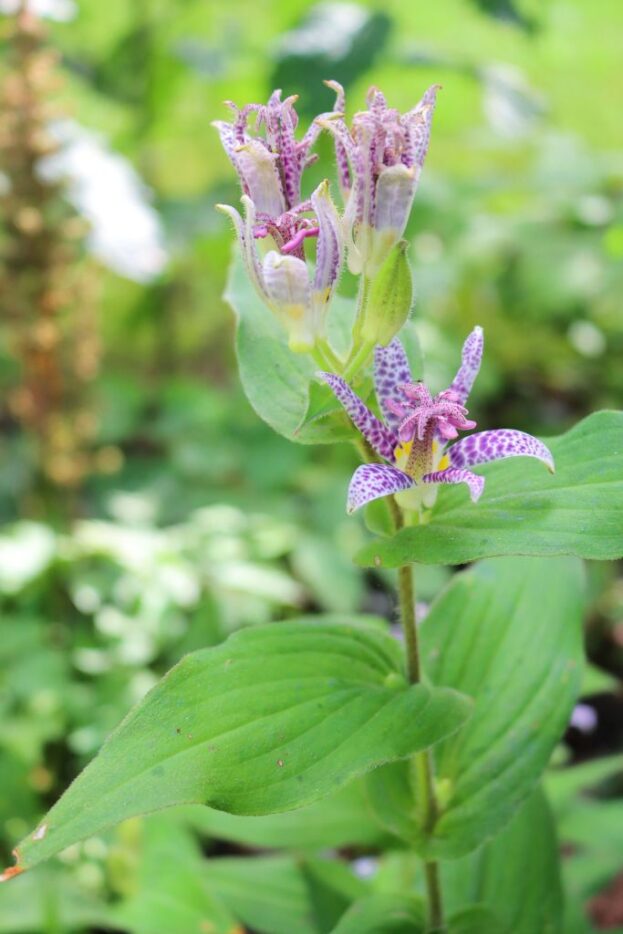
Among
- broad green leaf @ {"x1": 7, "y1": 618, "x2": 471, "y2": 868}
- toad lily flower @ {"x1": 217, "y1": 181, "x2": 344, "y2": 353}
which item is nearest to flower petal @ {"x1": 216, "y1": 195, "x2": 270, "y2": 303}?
toad lily flower @ {"x1": 217, "y1": 181, "x2": 344, "y2": 353}

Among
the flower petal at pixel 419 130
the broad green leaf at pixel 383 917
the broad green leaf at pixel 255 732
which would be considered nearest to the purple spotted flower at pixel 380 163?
the flower petal at pixel 419 130

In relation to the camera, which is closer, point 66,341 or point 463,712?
point 463,712

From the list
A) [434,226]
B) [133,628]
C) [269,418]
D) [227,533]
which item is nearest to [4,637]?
[133,628]

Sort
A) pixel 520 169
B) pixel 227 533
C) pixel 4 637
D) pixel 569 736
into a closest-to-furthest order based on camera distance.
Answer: pixel 4 637 → pixel 227 533 → pixel 569 736 → pixel 520 169

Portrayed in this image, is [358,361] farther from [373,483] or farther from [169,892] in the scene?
[169,892]

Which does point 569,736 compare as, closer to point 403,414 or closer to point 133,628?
point 133,628

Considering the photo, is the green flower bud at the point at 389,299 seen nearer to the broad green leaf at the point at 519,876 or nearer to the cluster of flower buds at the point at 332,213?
the cluster of flower buds at the point at 332,213
